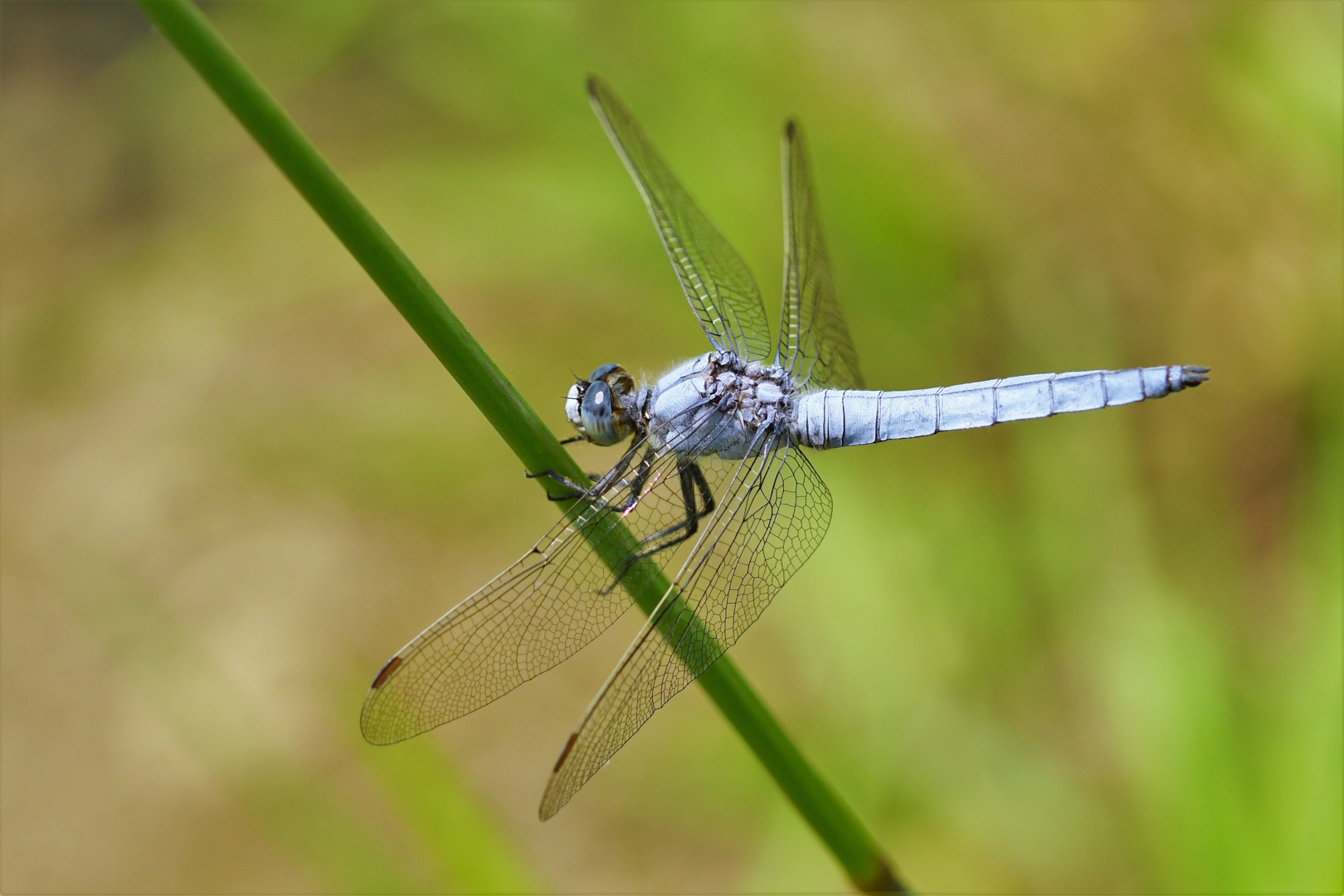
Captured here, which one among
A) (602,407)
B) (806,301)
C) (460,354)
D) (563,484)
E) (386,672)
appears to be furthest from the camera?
(806,301)

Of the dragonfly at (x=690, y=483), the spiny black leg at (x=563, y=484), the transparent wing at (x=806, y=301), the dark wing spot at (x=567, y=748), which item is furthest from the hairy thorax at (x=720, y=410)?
the dark wing spot at (x=567, y=748)

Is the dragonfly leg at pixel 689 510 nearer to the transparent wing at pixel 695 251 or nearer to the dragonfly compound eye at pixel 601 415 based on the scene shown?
the dragonfly compound eye at pixel 601 415

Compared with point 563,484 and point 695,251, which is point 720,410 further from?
point 563,484

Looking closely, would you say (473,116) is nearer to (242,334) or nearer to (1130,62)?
(242,334)

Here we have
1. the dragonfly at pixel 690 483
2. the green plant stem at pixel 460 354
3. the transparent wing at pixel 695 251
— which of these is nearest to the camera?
the green plant stem at pixel 460 354

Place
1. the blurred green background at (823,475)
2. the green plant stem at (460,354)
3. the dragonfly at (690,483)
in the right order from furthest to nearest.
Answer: the blurred green background at (823,475) → the dragonfly at (690,483) → the green plant stem at (460,354)

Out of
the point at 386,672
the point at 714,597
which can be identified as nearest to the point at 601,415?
the point at 714,597
